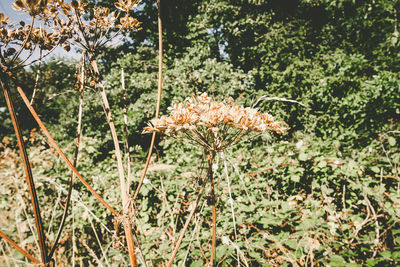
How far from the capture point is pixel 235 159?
304cm

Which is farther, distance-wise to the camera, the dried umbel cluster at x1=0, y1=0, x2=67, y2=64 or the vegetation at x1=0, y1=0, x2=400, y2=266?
the vegetation at x1=0, y1=0, x2=400, y2=266

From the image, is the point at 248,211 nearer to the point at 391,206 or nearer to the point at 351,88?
the point at 391,206

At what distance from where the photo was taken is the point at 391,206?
1944 millimetres

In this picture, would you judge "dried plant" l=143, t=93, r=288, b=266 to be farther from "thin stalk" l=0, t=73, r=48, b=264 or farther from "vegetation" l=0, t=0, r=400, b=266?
"thin stalk" l=0, t=73, r=48, b=264

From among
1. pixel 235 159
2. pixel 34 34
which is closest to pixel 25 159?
pixel 34 34

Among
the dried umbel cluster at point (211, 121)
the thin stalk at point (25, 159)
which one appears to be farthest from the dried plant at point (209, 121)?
the thin stalk at point (25, 159)

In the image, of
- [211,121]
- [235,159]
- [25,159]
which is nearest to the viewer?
[25,159]

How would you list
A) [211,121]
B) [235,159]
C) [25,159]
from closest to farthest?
1. [25,159]
2. [211,121]
3. [235,159]

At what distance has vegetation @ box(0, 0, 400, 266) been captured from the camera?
1.21 meters

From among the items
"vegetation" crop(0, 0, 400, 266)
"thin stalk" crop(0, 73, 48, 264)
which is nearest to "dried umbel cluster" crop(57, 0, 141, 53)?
"vegetation" crop(0, 0, 400, 266)

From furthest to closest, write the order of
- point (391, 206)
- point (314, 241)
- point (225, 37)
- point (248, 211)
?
point (225, 37)
point (248, 211)
point (391, 206)
point (314, 241)

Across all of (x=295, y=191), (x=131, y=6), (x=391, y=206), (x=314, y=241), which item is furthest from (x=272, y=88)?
(x=131, y=6)

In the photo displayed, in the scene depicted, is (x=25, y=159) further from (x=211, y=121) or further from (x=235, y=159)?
(x=235, y=159)

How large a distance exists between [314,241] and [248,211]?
2.10ft
